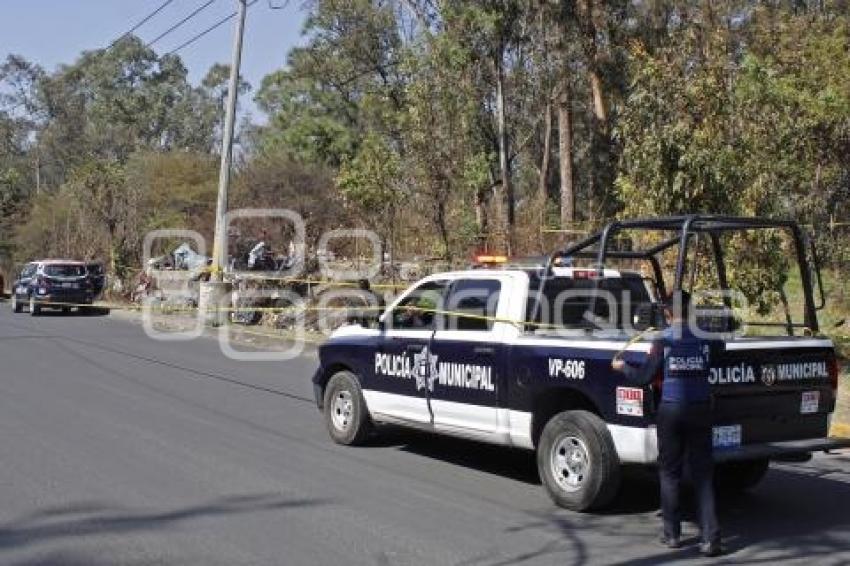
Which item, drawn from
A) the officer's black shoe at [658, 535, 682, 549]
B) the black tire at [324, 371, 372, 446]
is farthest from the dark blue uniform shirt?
the black tire at [324, 371, 372, 446]

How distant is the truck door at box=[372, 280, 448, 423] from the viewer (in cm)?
926

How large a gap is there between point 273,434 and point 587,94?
29171 millimetres

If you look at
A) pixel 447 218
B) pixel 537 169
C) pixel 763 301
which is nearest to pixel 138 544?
pixel 763 301

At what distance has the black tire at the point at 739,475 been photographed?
8.52 metres

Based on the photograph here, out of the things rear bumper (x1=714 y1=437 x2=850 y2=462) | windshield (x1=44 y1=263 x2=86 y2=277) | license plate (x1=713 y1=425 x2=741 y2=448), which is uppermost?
windshield (x1=44 y1=263 x2=86 y2=277)

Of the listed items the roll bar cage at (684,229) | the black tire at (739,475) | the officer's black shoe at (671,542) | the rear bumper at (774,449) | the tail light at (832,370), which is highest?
A: the roll bar cage at (684,229)

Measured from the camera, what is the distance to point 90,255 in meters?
41.3

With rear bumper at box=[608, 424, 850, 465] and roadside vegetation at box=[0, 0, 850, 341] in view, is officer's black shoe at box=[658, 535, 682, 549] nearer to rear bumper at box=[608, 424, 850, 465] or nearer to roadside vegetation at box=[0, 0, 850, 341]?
rear bumper at box=[608, 424, 850, 465]

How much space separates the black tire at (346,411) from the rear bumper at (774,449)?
385 cm

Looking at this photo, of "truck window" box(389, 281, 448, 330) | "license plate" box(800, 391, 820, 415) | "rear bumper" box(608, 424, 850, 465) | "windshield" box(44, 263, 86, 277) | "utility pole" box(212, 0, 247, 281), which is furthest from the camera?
"windshield" box(44, 263, 86, 277)

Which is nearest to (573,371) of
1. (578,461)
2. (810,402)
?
(578,461)

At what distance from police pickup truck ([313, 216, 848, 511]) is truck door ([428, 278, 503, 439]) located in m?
0.01

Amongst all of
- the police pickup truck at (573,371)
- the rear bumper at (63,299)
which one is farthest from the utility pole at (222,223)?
the police pickup truck at (573,371)

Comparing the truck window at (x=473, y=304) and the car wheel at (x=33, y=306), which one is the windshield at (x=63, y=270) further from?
the truck window at (x=473, y=304)
